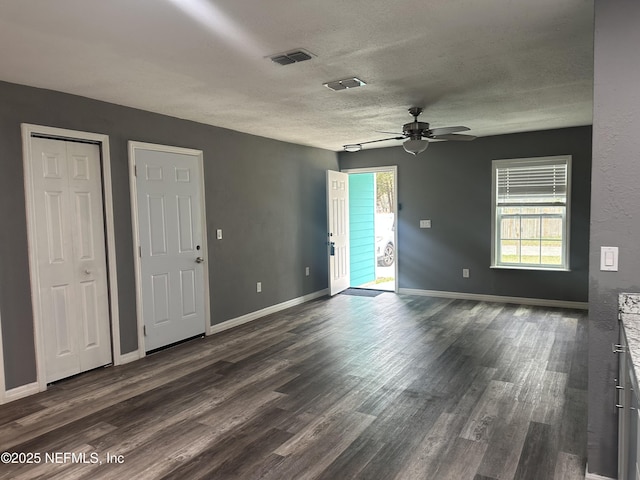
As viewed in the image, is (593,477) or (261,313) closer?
(593,477)

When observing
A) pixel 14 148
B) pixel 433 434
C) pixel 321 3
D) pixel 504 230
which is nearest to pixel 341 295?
pixel 504 230

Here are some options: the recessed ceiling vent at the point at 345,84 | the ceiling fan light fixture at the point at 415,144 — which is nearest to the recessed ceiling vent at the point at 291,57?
the recessed ceiling vent at the point at 345,84

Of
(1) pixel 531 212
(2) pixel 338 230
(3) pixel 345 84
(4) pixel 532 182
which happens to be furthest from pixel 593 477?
(2) pixel 338 230

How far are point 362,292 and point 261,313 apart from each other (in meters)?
2.10

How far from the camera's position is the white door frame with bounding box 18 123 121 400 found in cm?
332

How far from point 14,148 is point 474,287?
5859 millimetres

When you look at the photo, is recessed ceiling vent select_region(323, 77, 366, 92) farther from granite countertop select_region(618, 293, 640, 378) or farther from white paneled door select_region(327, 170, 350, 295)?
white paneled door select_region(327, 170, 350, 295)

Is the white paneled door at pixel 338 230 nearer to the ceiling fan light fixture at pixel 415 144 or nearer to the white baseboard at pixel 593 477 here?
the ceiling fan light fixture at pixel 415 144

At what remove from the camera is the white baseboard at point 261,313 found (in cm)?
506

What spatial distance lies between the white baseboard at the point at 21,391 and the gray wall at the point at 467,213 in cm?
515

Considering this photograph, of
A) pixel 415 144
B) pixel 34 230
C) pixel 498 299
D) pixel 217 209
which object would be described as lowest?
pixel 498 299

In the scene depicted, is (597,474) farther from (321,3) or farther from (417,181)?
(417,181)

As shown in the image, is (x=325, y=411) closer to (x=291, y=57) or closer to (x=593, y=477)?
(x=593, y=477)

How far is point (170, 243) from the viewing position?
448 cm
